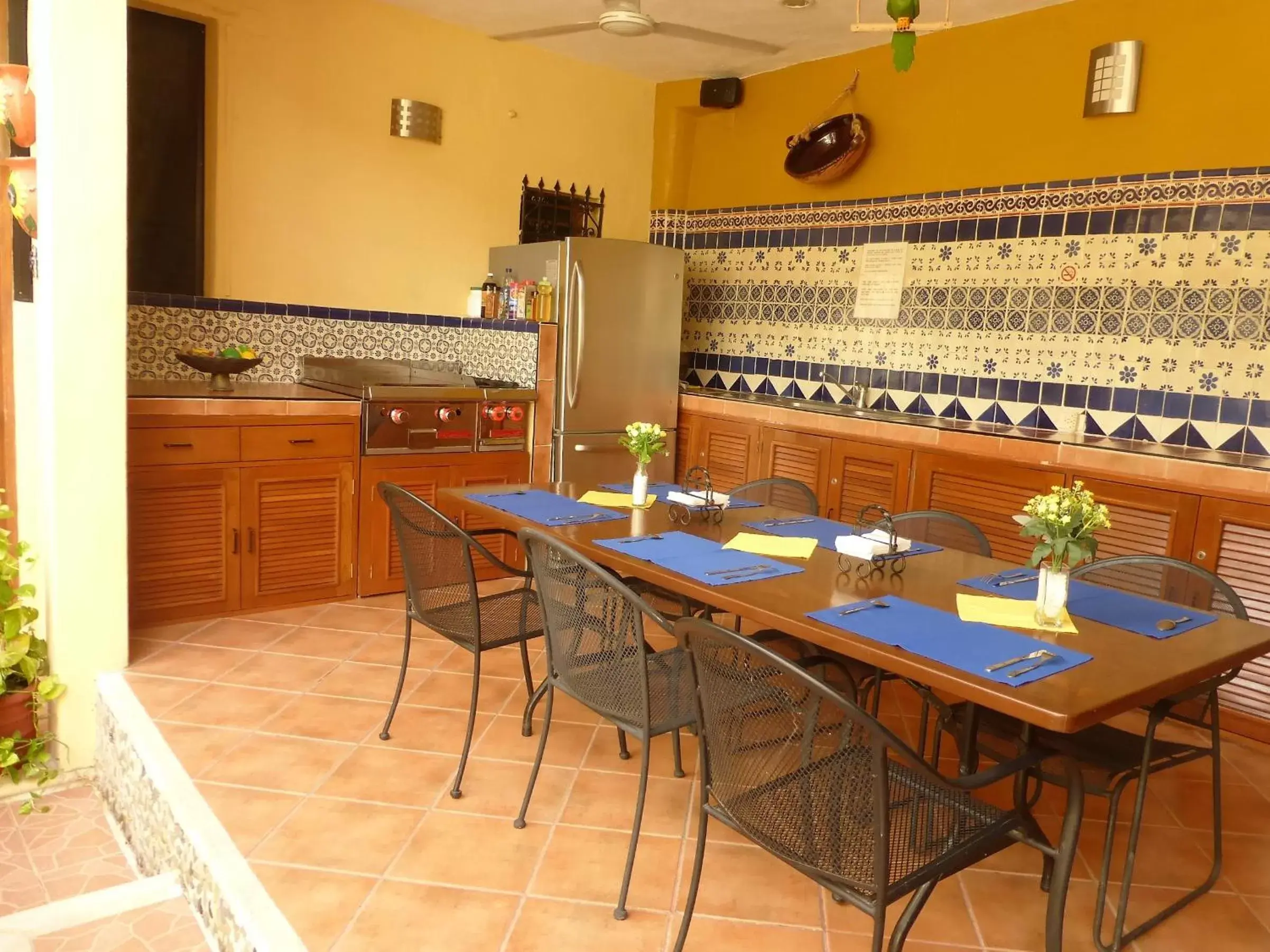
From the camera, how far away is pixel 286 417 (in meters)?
3.88

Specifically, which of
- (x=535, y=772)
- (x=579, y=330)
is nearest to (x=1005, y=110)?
(x=579, y=330)

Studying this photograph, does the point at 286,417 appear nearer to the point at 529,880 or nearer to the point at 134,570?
the point at 134,570

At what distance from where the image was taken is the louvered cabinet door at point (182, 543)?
3.59m

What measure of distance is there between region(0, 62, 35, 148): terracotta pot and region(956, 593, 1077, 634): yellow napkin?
3088 mm

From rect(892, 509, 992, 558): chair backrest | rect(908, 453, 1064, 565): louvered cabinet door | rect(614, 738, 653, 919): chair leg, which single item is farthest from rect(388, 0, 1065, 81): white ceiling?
rect(614, 738, 653, 919): chair leg

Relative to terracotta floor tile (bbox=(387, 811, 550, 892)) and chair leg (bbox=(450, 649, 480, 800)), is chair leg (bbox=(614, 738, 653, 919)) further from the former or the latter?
chair leg (bbox=(450, 649, 480, 800))

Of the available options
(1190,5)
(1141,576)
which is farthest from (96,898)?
(1190,5)

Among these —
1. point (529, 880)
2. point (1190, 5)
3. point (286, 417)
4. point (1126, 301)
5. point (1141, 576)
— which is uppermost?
point (1190, 5)

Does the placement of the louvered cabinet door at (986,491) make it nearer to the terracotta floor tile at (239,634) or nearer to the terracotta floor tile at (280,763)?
the terracotta floor tile at (280,763)

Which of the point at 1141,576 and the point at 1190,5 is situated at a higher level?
the point at 1190,5

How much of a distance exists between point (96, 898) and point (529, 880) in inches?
41.8

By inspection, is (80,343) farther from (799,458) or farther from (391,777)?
(799,458)

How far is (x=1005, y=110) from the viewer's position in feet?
14.6

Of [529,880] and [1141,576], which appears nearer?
[529,880]
